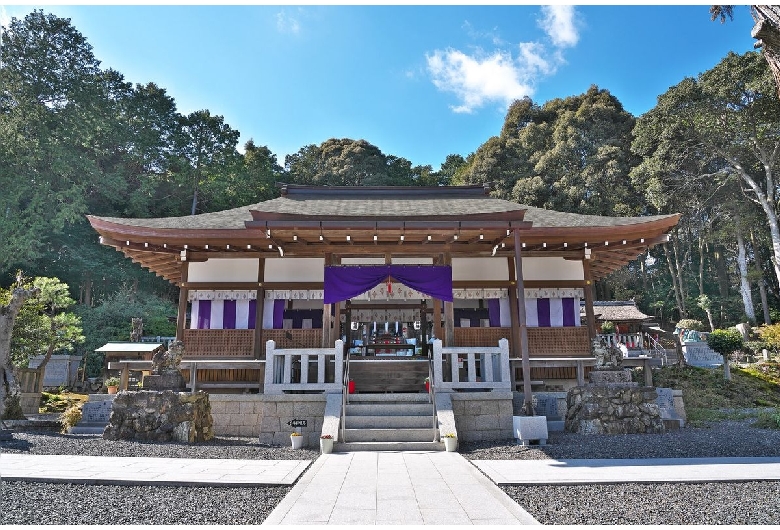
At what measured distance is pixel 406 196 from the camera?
16.5 metres

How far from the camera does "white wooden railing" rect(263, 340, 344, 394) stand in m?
9.85

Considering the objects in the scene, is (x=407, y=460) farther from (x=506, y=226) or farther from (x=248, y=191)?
(x=248, y=191)

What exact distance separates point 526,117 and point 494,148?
5.15 m

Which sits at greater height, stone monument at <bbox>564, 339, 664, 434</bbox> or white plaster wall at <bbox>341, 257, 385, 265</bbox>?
white plaster wall at <bbox>341, 257, 385, 265</bbox>

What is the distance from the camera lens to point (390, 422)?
29.1 feet

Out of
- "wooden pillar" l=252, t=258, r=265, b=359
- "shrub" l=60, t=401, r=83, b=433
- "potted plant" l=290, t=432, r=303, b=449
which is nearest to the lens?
"potted plant" l=290, t=432, r=303, b=449

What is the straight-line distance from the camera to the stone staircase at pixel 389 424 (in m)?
8.04

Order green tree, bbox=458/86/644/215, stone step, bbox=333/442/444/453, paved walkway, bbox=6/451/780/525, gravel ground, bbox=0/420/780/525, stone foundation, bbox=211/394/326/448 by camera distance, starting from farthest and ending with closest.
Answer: green tree, bbox=458/86/644/215
stone foundation, bbox=211/394/326/448
stone step, bbox=333/442/444/453
paved walkway, bbox=6/451/780/525
gravel ground, bbox=0/420/780/525

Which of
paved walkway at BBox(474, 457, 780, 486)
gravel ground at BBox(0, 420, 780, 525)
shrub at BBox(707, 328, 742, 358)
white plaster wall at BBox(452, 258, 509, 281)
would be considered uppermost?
white plaster wall at BBox(452, 258, 509, 281)

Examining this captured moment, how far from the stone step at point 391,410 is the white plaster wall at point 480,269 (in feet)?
14.9

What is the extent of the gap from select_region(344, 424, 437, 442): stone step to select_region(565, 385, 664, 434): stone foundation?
3.02m

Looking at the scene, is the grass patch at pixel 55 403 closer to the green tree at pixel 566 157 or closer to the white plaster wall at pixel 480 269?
the white plaster wall at pixel 480 269

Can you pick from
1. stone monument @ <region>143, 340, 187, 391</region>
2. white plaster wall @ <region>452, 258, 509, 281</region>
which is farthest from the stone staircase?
white plaster wall @ <region>452, 258, 509, 281</region>

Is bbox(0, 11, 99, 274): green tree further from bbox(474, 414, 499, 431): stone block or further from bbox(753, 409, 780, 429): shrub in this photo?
bbox(753, 409, 780, 429): shrub
